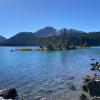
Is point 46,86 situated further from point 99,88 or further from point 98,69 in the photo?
point 98,69

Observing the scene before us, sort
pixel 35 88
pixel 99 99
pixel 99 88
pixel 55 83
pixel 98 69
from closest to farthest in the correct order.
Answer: pixel 99 99, pixel 99 88, pixel 35 88, pixel 55 83, pixel 98 69

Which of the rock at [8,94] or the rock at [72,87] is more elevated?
the rock at [8,94]

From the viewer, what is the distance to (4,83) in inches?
2098

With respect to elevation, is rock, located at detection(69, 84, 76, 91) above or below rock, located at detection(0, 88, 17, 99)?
below

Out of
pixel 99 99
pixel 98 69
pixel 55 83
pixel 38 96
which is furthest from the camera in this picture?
pixel 98 69

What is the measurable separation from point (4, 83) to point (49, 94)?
546 inches

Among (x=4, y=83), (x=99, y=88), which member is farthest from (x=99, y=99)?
(x=4, y=83)

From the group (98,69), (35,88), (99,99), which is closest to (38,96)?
(35,88)

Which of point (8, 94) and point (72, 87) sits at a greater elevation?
point (8, 94)

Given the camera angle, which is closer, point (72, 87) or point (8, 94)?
point (8, 94)

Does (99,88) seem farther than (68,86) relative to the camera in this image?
No

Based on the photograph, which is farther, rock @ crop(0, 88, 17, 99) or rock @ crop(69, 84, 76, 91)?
rock @ crop(69, 84, 76, 91)

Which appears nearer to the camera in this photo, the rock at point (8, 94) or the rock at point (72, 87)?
the rock at point (8, 94)

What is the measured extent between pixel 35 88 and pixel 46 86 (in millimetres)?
2746
